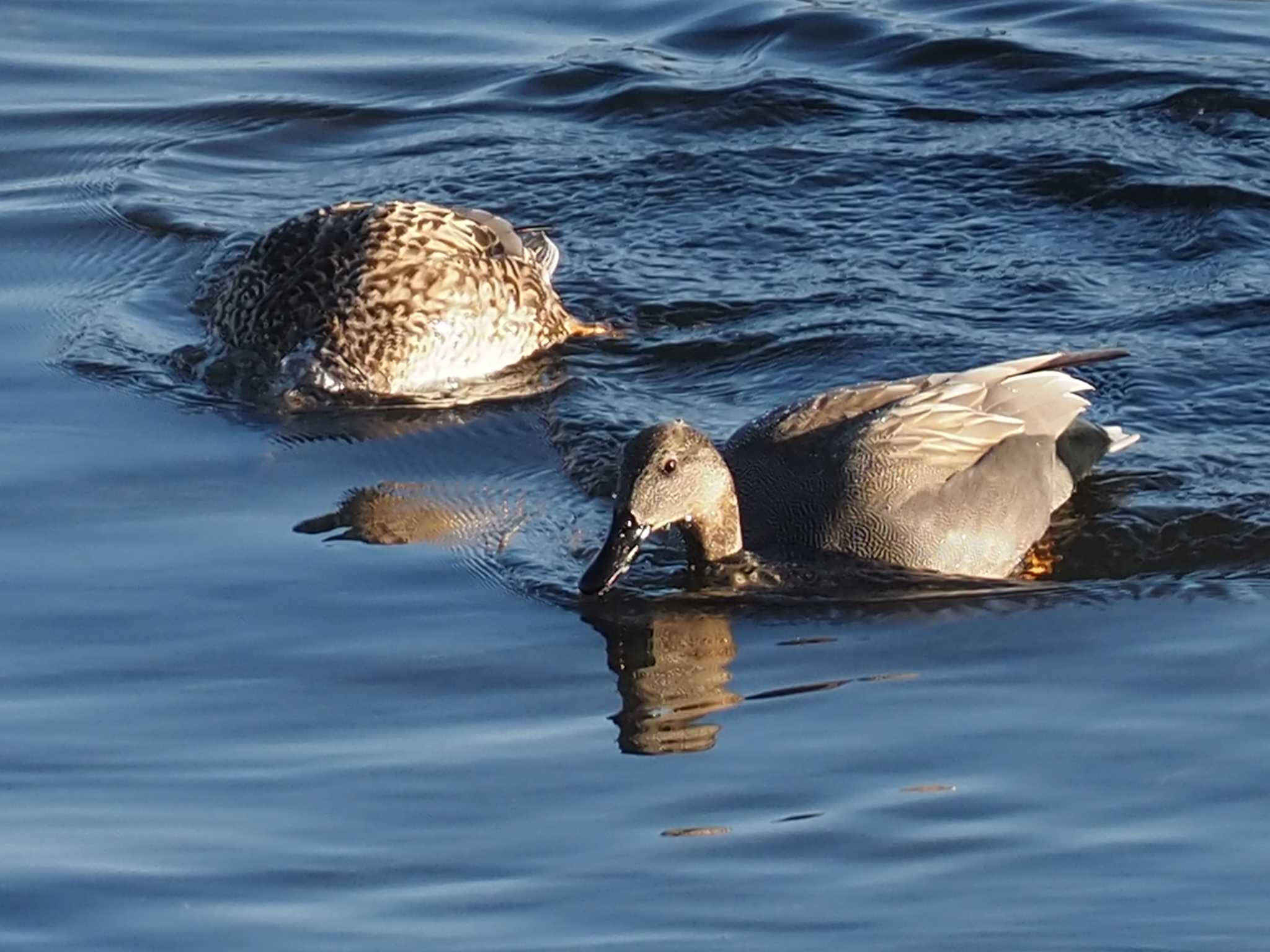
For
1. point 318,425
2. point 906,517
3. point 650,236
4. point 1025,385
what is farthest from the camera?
point 650,236

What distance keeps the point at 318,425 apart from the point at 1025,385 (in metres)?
2.70

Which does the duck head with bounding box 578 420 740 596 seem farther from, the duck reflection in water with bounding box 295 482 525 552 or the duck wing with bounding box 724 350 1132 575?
the duck reflection in water with bounding box 295 482 525 552

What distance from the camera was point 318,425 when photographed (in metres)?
9.93

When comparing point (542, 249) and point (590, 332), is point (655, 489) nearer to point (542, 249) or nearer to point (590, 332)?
point (590, 332)

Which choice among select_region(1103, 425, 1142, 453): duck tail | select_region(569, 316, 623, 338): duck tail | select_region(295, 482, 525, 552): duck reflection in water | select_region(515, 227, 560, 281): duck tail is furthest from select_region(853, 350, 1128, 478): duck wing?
select_region(515, 227, 560, 281): duck tail

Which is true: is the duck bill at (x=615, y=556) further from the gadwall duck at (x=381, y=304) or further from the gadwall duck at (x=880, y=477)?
the gadwall duck at (x=381, y=304)

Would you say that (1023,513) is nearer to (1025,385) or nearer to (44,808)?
(1025,385)

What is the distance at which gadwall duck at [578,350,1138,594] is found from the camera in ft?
26.5

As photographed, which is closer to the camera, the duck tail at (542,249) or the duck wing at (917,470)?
the duck wing at (917,470)

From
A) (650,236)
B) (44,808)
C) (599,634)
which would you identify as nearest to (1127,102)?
(650,236)

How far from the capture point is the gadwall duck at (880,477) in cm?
809

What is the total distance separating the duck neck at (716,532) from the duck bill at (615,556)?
22 cm

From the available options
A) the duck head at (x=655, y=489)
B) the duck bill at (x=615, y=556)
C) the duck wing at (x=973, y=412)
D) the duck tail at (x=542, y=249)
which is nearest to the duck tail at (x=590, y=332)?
the duck tail at (x=542, y=249)

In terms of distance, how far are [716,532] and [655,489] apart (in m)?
0.33
